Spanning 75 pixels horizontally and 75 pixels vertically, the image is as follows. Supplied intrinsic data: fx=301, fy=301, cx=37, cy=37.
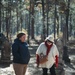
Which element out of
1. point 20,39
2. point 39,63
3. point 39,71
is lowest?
point 39,71

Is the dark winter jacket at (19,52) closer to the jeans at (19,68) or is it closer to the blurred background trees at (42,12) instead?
the jeans at (19,68)

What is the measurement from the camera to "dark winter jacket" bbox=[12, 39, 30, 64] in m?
7.82

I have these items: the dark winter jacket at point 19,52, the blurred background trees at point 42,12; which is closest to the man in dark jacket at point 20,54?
the dark winter jacket at point 19,52

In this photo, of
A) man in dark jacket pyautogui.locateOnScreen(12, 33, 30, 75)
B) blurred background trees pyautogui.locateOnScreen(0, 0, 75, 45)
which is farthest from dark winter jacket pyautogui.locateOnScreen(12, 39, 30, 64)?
blurred background trees pyautogui.locateOnScreen(0, 0, 75, 45)

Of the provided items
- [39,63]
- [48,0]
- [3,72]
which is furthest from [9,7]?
[39,63]

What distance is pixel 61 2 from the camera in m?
36.6

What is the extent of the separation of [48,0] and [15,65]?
32575 mm

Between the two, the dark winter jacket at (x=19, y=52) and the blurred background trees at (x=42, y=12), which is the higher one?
the dark winter jacket at (x=19, y=52)

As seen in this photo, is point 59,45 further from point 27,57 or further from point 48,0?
point 48,0

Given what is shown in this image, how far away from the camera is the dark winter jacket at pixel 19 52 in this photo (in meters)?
7.82

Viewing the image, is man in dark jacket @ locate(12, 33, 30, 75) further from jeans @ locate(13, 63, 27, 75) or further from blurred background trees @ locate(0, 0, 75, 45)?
blurred background trees @ locate(0, 0, 75, 45)

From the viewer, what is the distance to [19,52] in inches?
311

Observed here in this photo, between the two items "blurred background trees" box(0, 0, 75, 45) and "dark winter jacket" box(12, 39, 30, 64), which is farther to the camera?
"blurred background trees" box(0, 0, 75, 45)

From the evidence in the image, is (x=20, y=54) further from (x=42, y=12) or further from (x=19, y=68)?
(x=42, y=12)
